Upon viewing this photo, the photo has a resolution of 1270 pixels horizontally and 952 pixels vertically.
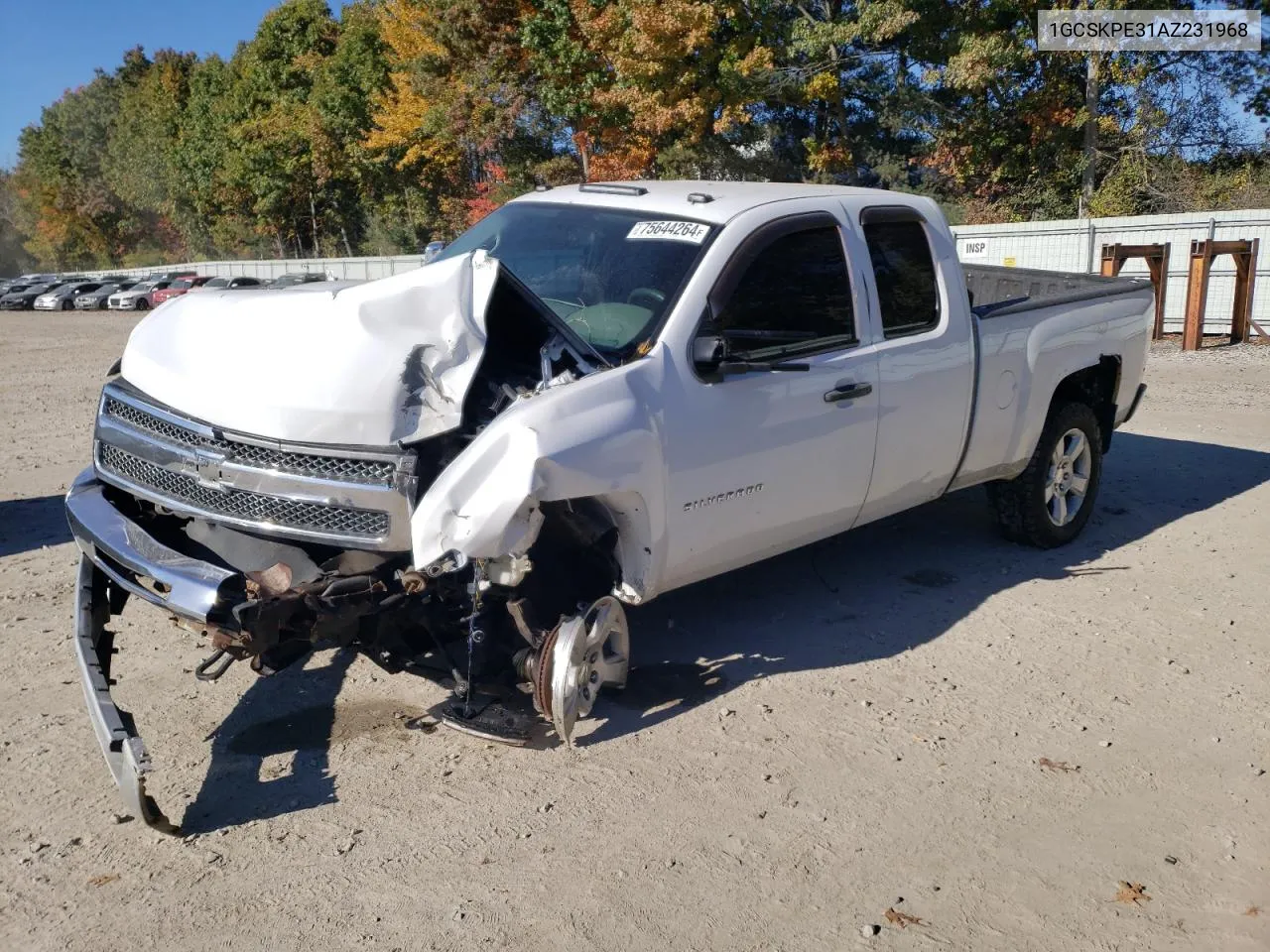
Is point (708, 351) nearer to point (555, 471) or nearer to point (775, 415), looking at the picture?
point (775, 415)

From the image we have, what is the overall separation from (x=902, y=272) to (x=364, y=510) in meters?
2.92

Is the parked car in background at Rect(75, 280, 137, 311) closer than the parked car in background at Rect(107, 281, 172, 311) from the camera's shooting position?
No

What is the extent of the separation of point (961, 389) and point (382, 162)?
4248 cm

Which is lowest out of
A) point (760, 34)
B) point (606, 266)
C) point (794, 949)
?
point (794, 949)

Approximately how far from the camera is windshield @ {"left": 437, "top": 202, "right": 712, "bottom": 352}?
447 centimetres

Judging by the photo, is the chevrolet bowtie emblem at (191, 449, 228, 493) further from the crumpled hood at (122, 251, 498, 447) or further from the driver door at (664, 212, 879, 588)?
the driver door at (664, 212, 879, 588)

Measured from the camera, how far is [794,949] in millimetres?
3082

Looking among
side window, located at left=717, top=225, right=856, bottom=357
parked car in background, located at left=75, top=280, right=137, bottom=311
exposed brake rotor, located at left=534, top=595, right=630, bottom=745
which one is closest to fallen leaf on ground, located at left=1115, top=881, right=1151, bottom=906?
exposed brake rotor, located at left=534, top=595, right=630, bottom=745

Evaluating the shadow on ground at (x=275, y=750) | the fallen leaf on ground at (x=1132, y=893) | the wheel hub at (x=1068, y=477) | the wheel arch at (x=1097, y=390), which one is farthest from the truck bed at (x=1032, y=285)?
the shadow on ground at (x=275, y=750)

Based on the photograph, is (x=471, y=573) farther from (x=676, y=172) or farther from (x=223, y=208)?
(x=223, y=208)

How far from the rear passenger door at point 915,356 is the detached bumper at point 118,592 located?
9.73ft

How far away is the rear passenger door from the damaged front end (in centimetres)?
157

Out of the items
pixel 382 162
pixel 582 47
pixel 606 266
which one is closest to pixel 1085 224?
pixel 582 47

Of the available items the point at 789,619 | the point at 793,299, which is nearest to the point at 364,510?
the point at 793,299
